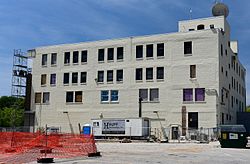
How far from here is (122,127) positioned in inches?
1955

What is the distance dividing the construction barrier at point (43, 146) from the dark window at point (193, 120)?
28329mm

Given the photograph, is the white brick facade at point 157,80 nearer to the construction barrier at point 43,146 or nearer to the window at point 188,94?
the window at point 188,94

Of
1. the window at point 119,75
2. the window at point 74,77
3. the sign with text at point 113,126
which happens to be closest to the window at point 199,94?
the sign with text at point 113,126

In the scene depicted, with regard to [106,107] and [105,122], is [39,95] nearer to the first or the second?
[106,107]

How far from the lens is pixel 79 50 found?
209 feet

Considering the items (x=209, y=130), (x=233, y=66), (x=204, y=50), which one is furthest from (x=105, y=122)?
(x=233, y=66)

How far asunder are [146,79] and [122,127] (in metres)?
10.3

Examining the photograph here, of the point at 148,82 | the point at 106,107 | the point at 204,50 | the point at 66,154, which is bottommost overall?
the point at 66,154

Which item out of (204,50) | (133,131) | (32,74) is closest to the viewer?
(133,131)

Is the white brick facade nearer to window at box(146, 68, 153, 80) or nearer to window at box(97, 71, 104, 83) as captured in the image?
window at box(146, 68, 153, 80)

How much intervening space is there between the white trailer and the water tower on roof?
27.1m

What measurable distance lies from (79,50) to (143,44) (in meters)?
11.6

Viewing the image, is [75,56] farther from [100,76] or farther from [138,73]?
[138,73]

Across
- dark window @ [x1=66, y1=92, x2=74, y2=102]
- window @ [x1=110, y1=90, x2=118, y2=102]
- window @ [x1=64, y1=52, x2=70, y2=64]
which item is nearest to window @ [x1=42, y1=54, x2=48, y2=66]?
window @ [x1=64, y1=52, x2=70, y2=64]
